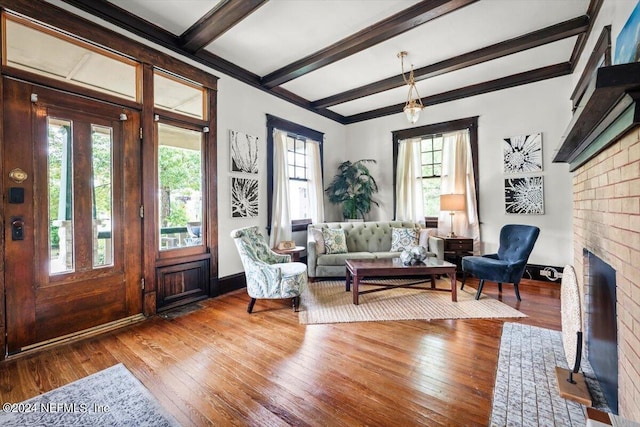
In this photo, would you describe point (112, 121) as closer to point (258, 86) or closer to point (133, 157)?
point (133, 157)

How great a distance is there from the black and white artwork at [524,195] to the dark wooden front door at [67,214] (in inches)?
197

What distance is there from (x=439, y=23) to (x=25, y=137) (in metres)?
3.91

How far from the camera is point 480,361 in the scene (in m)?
2.10

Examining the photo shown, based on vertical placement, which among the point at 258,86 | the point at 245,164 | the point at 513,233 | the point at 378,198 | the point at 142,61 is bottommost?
the point at 513,233

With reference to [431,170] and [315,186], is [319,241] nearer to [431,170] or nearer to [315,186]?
[315,186]

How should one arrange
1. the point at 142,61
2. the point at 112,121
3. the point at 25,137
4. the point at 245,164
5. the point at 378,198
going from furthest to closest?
the point at 378,198, the point at 245,164, the point at 142,61, the point at 112,121, the point at 25,137

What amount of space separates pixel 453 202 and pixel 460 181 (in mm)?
586

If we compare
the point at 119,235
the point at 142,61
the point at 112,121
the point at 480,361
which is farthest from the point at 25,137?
the point at 480,361

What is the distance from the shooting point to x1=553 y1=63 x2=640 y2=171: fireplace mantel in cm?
96

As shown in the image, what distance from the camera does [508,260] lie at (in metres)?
3.61

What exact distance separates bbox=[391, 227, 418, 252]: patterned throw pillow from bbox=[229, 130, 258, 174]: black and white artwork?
240cm

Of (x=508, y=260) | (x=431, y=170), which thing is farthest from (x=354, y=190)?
(x=508, y=260)

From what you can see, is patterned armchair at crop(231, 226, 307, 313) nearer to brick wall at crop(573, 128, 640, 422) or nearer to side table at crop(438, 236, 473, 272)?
brick wall at crop(573, 128, 640, 422)

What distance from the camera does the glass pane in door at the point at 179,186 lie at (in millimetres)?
3244
